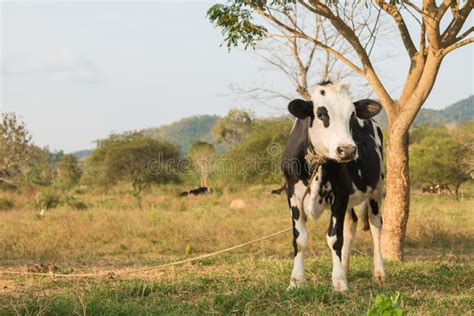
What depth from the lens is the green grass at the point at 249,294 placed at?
520 cm

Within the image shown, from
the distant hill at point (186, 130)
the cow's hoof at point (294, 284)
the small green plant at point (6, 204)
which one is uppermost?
the distant hill at point (186, 130)

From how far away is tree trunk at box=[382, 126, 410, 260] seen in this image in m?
9.52

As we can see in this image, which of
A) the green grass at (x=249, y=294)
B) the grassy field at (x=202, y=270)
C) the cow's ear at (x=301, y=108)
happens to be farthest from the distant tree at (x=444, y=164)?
the cow's ear at (x=301, y=108)

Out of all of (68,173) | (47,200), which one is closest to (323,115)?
(47,200)

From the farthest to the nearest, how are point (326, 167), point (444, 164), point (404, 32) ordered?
point (444, 164)
point (404, 32)
point (326, 167)

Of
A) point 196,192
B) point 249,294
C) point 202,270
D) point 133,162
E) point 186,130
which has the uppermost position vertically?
point 186,130

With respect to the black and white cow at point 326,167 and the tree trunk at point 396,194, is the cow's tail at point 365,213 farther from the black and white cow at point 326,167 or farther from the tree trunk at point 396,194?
the tree trunk at point 396,194

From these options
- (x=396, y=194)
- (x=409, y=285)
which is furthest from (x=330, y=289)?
(x=396, y=194)

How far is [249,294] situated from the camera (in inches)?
222

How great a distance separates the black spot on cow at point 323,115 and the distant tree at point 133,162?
36.4 m

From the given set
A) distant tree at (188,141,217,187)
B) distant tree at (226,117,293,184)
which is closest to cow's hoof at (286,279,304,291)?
distant tree at (226,117,293,184)

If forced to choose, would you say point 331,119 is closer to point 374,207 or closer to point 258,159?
point 374,207

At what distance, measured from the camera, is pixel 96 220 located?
15.8 metres

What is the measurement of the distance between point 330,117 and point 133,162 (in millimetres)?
37545
